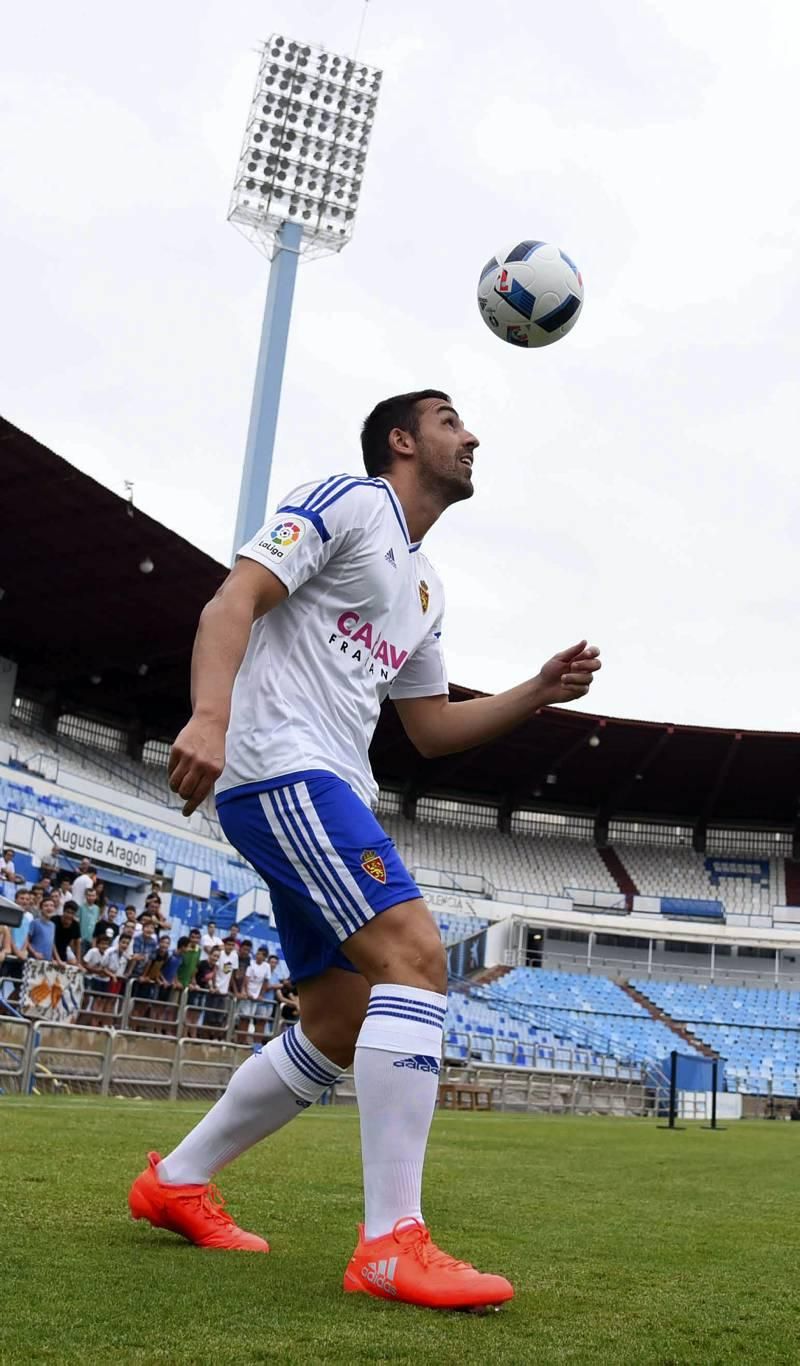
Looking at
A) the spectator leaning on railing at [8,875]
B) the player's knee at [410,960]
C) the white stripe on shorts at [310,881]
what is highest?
the spectator leaning on railing at [8,875]

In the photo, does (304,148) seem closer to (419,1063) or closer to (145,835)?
(145,835)

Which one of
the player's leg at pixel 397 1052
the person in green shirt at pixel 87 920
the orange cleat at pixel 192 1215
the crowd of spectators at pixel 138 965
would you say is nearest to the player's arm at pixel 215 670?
the player's leg at pixel 397 1052

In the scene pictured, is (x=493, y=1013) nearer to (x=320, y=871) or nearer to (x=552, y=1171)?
(x=552, y=1171)

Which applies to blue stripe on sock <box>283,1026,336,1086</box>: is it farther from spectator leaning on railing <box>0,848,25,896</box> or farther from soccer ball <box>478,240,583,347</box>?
spectator leaning on railing <box>0,848,25,896</box>

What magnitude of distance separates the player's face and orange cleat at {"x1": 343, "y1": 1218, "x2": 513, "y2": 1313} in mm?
1872

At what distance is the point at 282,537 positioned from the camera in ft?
9.60

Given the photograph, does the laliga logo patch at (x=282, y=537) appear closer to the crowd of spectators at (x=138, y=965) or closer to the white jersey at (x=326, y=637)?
the white jersey at (x=326, y=637)

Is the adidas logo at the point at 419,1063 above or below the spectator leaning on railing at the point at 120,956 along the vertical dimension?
below

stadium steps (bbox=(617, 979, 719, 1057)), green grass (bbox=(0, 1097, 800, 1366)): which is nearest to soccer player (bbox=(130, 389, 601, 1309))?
green grass (bbox=(0, 1097, 800, 1366))

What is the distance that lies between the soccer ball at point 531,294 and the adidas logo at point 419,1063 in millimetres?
3348

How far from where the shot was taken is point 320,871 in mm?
2725

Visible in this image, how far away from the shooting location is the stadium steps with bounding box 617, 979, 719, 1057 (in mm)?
33812

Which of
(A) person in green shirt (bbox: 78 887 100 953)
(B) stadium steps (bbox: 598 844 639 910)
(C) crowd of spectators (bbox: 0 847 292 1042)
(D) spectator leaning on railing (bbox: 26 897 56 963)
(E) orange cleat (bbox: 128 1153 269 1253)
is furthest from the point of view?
(B) stadium steps (bbox: 598 844 639 910)

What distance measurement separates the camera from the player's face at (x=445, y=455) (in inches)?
134
